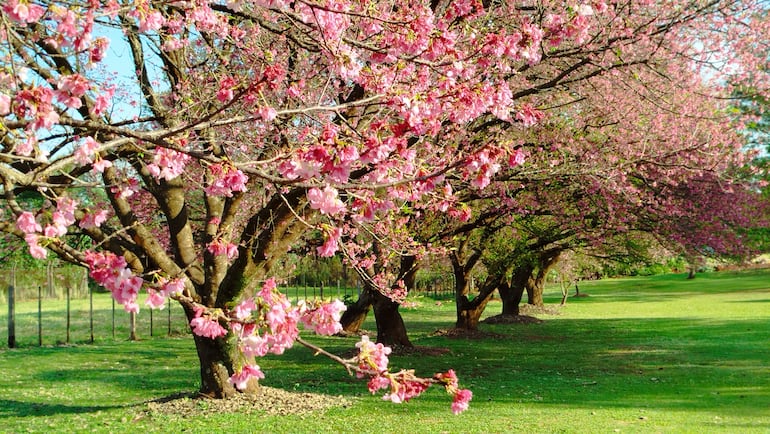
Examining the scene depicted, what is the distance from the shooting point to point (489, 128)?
12.8 metres

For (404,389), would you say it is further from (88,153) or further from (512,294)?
(512,294)

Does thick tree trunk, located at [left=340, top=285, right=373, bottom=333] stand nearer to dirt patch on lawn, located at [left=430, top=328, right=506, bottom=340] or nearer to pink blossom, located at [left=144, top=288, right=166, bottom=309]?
dirt patch on lawn, located at [left=430, top=328, right=506, bottom=340]

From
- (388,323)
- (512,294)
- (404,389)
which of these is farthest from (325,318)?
(512,294)

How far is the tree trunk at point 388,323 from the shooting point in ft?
59.0

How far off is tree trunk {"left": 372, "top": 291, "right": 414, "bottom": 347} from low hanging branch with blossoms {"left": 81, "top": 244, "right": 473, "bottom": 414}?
14260 millimetres

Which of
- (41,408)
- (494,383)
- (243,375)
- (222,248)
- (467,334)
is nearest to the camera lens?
(243,375)

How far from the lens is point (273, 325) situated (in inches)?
135

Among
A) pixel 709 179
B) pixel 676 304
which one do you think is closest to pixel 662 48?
pixel 709 179

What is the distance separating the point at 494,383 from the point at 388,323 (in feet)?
17.1

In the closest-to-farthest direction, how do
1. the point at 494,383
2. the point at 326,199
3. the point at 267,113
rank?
1. the point at 326,199
2. the point at 267,113
3. the point at 494,383

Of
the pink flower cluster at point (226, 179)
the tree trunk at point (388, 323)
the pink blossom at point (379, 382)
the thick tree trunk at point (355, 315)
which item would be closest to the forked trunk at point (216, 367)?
the pink flower cluster at point (226, 179)

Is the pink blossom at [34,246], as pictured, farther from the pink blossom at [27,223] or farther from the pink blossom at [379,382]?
the pink blossom at [379,382]

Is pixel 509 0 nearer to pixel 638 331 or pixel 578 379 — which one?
pixel 578 379

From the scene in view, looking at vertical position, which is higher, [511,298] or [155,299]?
[155,299]
